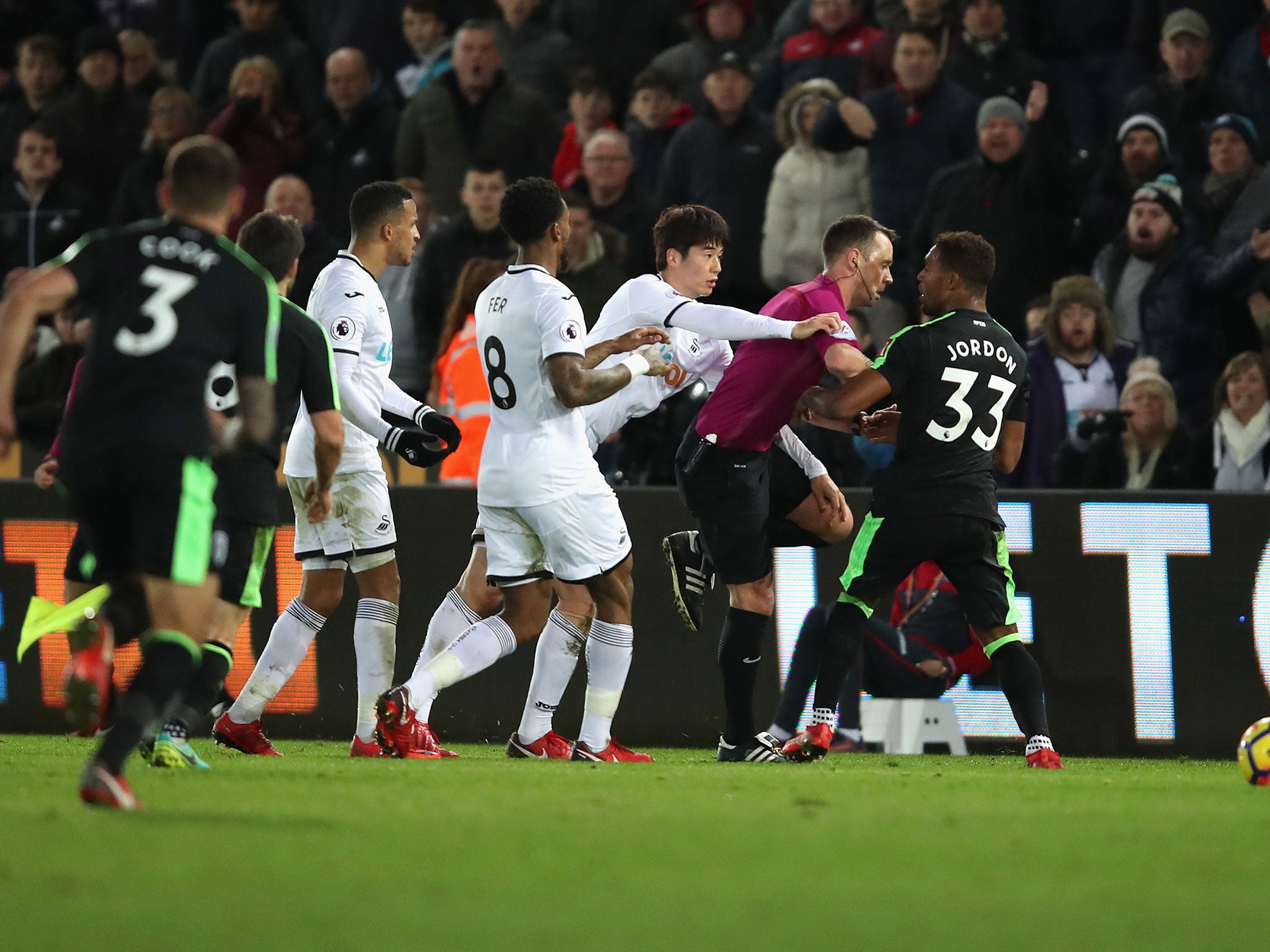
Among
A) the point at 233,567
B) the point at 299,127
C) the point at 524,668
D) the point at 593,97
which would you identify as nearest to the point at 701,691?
the point at 524,668

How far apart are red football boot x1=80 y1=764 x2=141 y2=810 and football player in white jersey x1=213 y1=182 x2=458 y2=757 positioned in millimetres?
2865

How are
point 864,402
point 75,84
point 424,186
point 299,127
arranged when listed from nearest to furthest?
point 864,402 → point 424,186 → point 299,127 → point 75,84

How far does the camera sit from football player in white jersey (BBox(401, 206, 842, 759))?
25.2 feet

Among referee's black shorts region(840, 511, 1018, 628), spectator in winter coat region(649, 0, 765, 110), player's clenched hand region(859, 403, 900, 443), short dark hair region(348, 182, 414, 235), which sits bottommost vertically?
referee's black shorts region(840, 511, 1018, 628)

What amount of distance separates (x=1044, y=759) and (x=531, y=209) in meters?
3.20

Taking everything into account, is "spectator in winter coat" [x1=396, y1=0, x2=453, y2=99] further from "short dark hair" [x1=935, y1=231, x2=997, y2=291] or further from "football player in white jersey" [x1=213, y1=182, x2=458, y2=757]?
"short dark hair" [x1=935, y1=231, x2=997, y2=291]

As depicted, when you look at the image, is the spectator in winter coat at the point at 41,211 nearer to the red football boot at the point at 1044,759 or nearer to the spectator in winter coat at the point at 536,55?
the spectator in winter coat at the point at 536,55

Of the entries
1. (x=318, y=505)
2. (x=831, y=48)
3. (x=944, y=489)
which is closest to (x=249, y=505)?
(x=318, y=505)

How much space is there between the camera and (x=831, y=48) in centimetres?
1279

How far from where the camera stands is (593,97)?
43.1 ft

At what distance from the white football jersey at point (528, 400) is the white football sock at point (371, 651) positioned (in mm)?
875

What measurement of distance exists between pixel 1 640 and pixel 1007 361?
5.70m

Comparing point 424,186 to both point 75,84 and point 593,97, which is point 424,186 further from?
point 75,84

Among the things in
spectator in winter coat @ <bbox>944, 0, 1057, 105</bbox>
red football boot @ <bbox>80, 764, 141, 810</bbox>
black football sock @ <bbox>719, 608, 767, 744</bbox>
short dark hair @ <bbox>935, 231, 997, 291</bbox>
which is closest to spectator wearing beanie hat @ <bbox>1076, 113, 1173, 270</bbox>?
spectator in winter coat @ <bbox>944, 0, 1057, 105</bbox>
